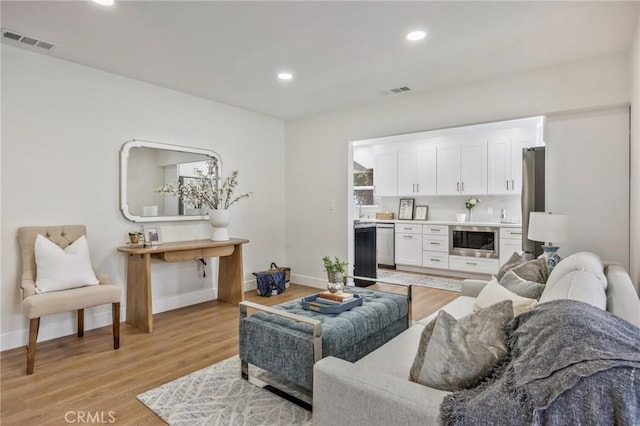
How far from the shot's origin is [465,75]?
3723 mm

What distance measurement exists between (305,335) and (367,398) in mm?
956

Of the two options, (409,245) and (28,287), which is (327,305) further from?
(409,245)

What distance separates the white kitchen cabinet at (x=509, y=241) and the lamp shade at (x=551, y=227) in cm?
276

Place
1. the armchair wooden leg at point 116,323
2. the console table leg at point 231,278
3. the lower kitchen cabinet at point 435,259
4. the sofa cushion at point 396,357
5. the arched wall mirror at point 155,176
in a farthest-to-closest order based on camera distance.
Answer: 1. the lower kitchen cabinet at point 435,259
2. the console table leg at point 231,278
3. the arched wall mirror at point 155,176
4. the armchair wooden leg at point 116,323
5. the sofa cushion at point 396,357

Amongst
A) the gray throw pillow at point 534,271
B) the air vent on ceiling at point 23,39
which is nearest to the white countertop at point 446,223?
the gray throw pillow at point 534,271

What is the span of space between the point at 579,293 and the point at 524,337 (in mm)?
490

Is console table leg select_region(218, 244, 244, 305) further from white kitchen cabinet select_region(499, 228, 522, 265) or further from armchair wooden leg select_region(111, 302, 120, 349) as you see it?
white kitchen cabinet select_region(499, 228, 522, 265)

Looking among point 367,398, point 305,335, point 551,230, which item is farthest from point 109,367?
point 551,230

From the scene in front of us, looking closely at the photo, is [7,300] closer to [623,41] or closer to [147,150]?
[147,150]

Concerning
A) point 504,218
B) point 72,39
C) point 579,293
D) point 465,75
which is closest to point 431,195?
point 504,218

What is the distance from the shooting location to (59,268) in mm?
2959

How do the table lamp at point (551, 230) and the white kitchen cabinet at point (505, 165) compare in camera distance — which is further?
the white kitchen cabinet at point (505, 165)

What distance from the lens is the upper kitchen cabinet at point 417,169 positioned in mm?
6500
